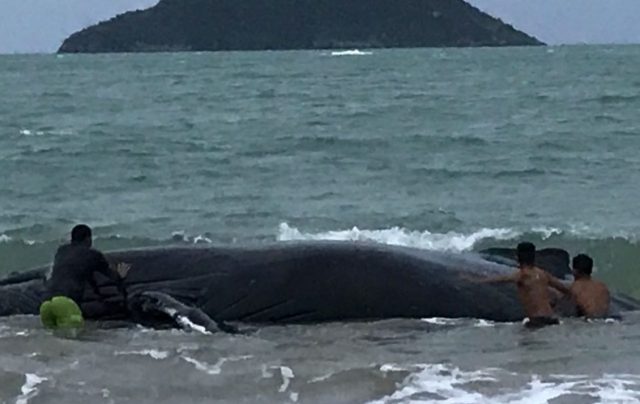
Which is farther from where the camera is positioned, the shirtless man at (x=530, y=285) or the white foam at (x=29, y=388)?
the shirtless man at (x=530, y=285)

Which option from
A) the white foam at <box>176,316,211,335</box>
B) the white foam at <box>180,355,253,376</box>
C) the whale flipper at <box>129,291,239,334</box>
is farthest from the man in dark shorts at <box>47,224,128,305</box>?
the white foam at <box>180,355,253,376</box>

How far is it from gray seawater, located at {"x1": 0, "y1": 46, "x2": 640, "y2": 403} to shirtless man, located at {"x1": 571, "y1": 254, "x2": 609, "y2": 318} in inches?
14.1

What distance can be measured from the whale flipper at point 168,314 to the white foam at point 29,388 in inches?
75.8

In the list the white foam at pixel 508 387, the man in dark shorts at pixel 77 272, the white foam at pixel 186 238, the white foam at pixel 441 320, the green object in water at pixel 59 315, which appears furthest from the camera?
the white foam at pixel 186 238

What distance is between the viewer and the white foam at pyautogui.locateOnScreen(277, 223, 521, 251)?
2030cm

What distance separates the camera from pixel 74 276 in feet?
39.7

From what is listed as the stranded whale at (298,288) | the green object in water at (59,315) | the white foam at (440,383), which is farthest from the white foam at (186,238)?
the white foam at (440,383)

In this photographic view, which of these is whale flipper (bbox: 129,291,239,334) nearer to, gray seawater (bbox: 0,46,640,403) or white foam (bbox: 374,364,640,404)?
gray seawater (bbox: 0,46,640,403)

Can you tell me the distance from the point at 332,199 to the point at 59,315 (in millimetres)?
12655

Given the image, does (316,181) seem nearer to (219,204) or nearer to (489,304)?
(219,204)

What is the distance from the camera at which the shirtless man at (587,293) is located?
12.4m

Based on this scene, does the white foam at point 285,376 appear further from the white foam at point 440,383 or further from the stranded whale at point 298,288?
the stranded whale at point 298,288

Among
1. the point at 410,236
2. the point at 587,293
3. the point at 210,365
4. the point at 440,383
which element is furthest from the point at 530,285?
the point at 410,236

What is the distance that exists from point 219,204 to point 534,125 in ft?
47.9
